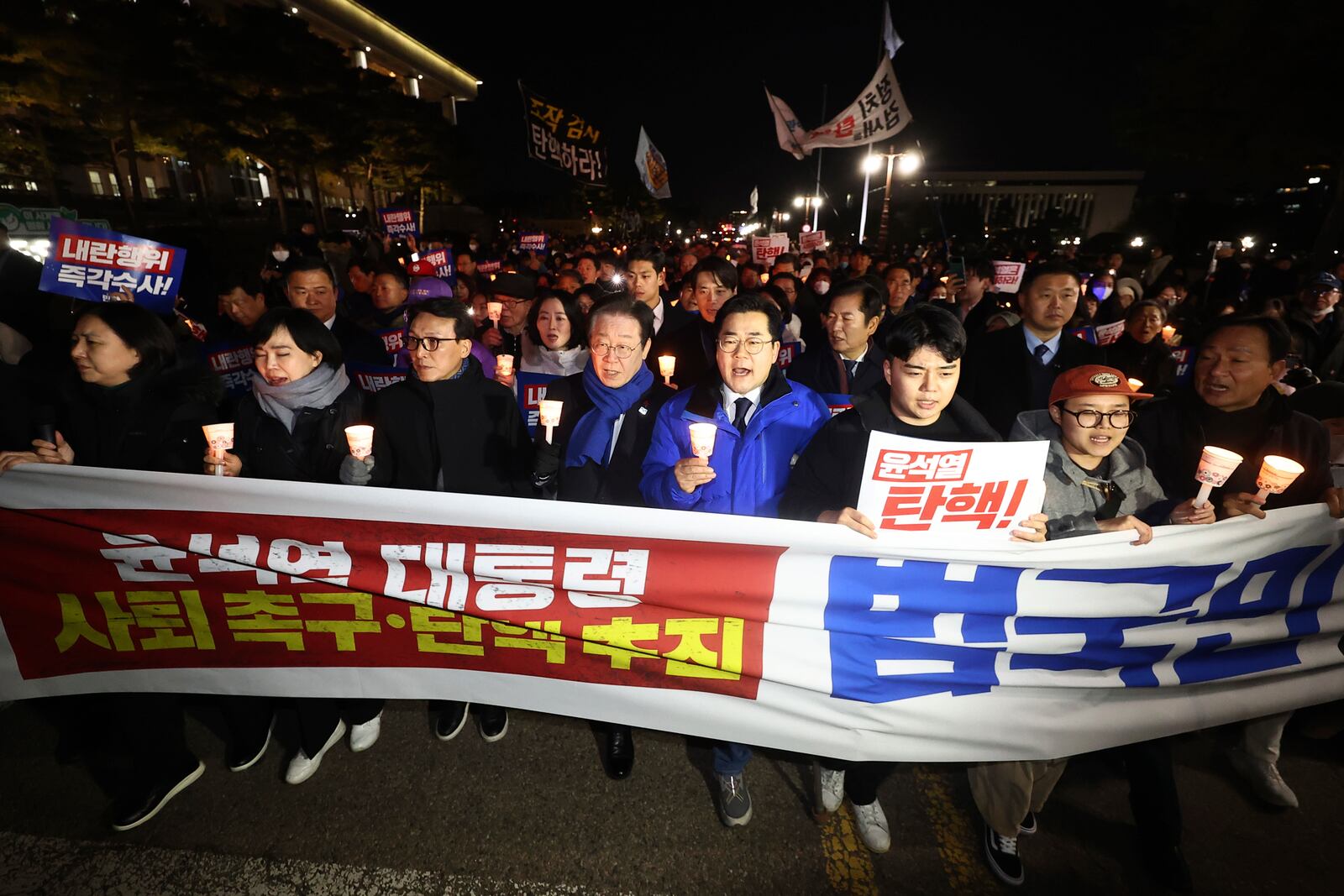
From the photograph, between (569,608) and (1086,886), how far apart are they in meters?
2.44

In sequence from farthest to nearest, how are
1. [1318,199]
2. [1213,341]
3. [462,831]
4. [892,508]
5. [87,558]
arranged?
[1318,199], [1213,341], [462,831], [87,558], [892,508]

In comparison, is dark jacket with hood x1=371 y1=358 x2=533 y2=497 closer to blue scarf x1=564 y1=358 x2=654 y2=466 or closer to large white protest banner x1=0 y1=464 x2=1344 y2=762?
blue scarf x1=564 y1=358 x2=654 y2=466

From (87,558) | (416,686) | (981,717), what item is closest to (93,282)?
(87,558)

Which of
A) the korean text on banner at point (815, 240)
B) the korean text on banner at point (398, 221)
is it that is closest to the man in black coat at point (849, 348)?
the korean text on banner at point (398, 221)

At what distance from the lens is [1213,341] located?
10.6ft

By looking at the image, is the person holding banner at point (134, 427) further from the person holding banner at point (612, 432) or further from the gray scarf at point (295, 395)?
the person holding banner at point (612, 432)

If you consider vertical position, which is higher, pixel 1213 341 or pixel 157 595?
pixel 1213 341

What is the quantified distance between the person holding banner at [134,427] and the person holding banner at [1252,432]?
15.7ft

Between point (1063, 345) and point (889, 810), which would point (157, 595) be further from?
point (1063, 345)

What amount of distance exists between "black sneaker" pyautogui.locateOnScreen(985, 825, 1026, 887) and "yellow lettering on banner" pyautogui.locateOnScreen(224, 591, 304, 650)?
3065 millimetres

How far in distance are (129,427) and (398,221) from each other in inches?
447

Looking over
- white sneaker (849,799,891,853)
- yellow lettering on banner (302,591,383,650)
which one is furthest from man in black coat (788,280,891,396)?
yellow lettering on banner (302,591,383,650)

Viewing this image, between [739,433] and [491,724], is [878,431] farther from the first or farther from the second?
[491,724]

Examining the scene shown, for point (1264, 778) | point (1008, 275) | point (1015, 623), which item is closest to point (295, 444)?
point (1015, 623)
